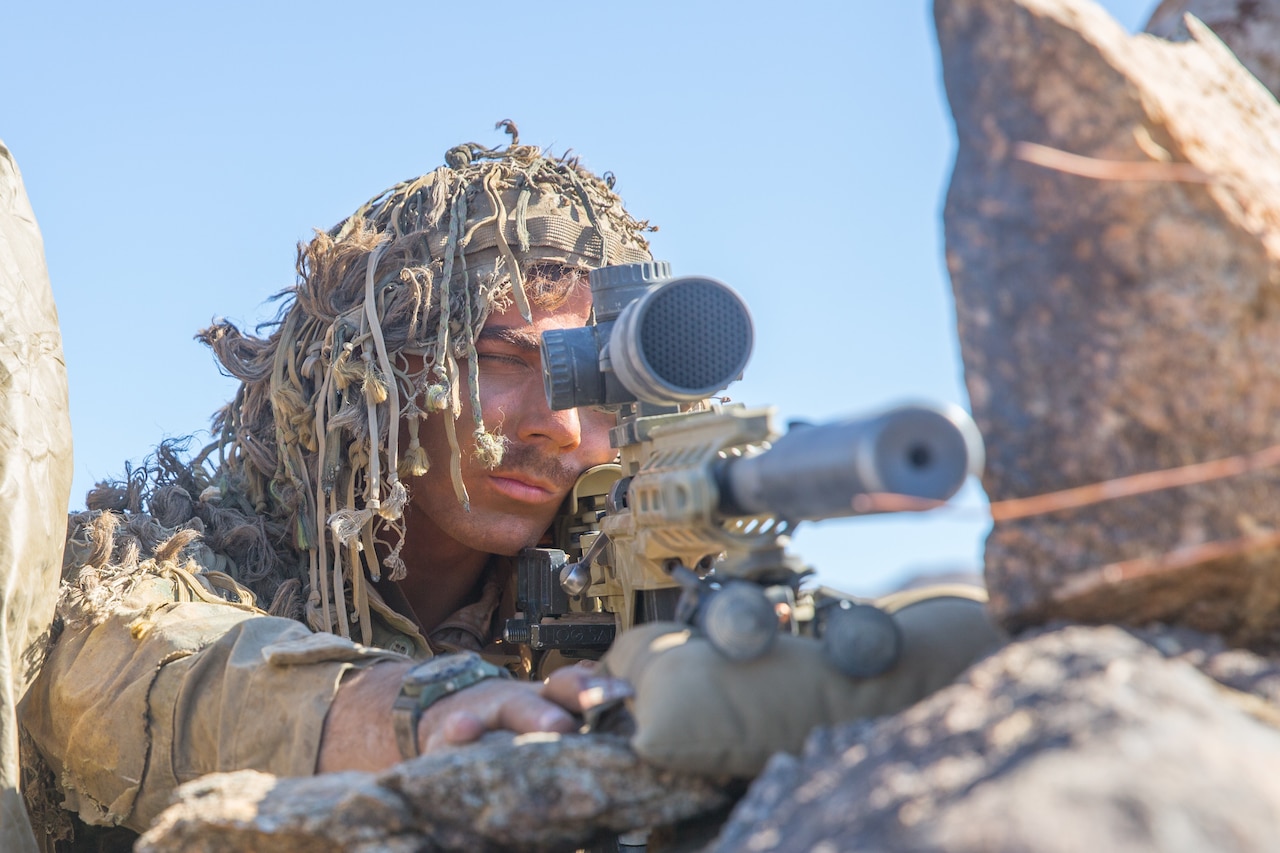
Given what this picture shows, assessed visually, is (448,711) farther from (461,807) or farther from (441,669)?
(461,807)

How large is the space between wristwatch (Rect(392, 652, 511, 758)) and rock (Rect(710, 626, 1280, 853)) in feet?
2.62

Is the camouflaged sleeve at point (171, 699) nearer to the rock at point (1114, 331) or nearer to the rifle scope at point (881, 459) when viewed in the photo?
the rifle scope at point (881, 459)

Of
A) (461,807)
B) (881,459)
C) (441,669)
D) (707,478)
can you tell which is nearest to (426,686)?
(441,669)

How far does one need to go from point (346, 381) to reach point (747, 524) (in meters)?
1.72

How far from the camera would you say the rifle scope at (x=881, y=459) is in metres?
1.36

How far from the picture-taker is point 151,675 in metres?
2.53

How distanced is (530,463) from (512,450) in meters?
0.06

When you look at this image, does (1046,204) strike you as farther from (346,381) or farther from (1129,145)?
(346,381)

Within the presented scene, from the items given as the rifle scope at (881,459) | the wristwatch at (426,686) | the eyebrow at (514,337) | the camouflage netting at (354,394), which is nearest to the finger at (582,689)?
the wristwatch at (426,686)

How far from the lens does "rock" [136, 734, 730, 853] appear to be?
60.2 inches

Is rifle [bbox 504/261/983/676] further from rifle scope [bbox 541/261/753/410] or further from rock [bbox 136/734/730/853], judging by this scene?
rock [bbox 136/734/730/853]

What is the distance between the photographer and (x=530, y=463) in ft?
11.0

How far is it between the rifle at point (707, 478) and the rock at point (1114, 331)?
0.46 feet

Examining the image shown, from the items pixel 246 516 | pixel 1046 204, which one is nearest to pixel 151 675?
pixel 246 516
